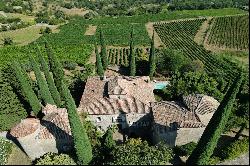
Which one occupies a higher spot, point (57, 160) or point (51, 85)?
point (51, 85)

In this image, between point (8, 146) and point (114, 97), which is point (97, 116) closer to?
point (114, 97)

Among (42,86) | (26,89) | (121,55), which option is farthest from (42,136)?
(121,55)

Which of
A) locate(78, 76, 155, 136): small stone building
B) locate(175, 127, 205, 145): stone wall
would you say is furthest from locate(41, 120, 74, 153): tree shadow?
locate(175, 127, 205, 145): stone wall

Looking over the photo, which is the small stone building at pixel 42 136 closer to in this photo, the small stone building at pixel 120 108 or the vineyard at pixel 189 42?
the small stone building at pixel 120 108

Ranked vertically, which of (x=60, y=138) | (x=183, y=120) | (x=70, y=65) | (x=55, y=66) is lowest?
(x=70, y=65)

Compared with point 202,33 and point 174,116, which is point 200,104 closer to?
Answer: point 174,116

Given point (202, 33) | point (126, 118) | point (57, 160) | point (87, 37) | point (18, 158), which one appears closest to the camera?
point (57, 160)

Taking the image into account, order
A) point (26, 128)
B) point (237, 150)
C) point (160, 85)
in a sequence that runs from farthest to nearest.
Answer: point (160, 85), point (26, 128), point (237, 150)
